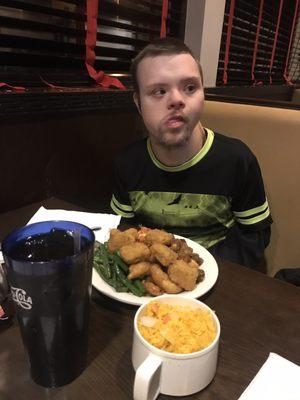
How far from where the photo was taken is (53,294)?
490 millimetres

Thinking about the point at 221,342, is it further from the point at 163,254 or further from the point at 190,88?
the point at 190,88

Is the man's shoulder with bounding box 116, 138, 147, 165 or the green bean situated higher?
the man's shoulder with bounding box 116, 138, 147, 165

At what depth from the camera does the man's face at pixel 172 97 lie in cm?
118

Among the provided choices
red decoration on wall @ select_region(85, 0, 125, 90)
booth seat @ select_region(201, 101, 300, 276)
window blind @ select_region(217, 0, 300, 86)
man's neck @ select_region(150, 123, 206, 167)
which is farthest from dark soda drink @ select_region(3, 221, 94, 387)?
window blind @ select_region(217, 0, 300, 86)

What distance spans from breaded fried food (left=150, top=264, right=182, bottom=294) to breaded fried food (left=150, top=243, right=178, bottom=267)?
0.02 metres

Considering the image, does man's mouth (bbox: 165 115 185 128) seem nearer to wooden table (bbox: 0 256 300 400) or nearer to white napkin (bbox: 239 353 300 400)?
wooden table (bbox: 0 256 300 400)

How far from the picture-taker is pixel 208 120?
1806 mm

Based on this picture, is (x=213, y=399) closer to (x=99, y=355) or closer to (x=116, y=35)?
(x=99, y=355)

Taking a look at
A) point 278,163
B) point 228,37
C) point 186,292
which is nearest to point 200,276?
point 186,292

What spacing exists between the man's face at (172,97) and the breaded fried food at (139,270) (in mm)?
546

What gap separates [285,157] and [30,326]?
1.35 m

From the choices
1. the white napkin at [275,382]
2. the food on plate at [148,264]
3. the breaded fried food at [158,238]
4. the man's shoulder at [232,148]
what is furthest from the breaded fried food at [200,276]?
the man's shoulder at [232,148]

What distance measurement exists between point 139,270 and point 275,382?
13.4 inches

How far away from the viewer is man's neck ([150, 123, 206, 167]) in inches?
52.1
